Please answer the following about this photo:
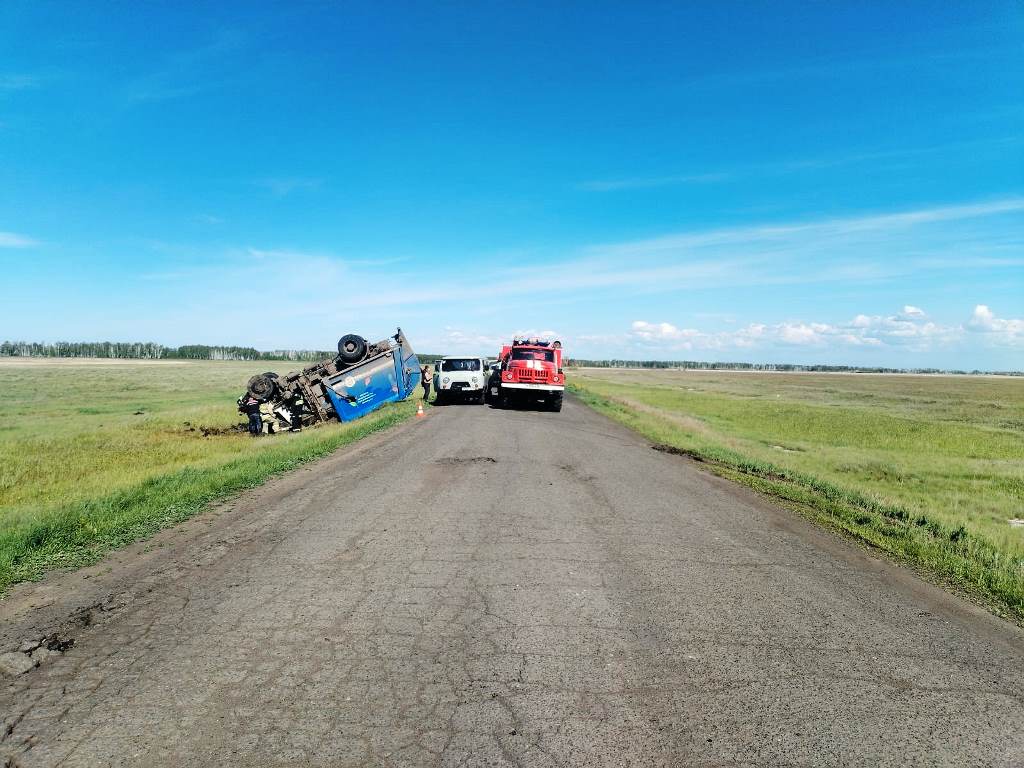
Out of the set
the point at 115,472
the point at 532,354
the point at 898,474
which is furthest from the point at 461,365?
the point at 898,474

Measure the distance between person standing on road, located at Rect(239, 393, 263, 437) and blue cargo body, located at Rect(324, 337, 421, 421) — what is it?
2.57 m

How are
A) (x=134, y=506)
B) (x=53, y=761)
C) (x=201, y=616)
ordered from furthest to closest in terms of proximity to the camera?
1. (x=134, y=506)
2. (x=201, y=616)
3. (x=53, y=761)

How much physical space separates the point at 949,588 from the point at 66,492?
1434 centimetres

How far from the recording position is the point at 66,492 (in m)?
10.5

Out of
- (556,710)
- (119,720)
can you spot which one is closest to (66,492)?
(119,720)

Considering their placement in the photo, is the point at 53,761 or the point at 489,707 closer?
the point at 53,761

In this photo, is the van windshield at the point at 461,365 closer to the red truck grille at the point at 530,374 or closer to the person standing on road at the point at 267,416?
the red truck grille at the point at 530,374

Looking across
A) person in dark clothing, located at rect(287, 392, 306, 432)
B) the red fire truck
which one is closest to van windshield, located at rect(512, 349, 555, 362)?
the red fire truck

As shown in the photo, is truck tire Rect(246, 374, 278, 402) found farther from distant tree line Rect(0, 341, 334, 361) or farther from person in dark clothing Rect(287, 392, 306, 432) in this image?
distant tree line Rect(0, 341, 334, 361)

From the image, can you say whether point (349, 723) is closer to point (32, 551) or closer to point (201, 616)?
point (201, 616)

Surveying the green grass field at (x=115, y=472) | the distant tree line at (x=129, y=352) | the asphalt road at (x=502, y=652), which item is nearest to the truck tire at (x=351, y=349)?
the green grass field at (x=115, y=472)

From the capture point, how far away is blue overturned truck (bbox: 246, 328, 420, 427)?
20.6 metres

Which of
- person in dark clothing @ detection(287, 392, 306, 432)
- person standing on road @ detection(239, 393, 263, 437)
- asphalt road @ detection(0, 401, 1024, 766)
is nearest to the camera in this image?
asphalt road @ detection(0, 401, 1024, 766)

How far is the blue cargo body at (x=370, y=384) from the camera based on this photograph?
2123cm
